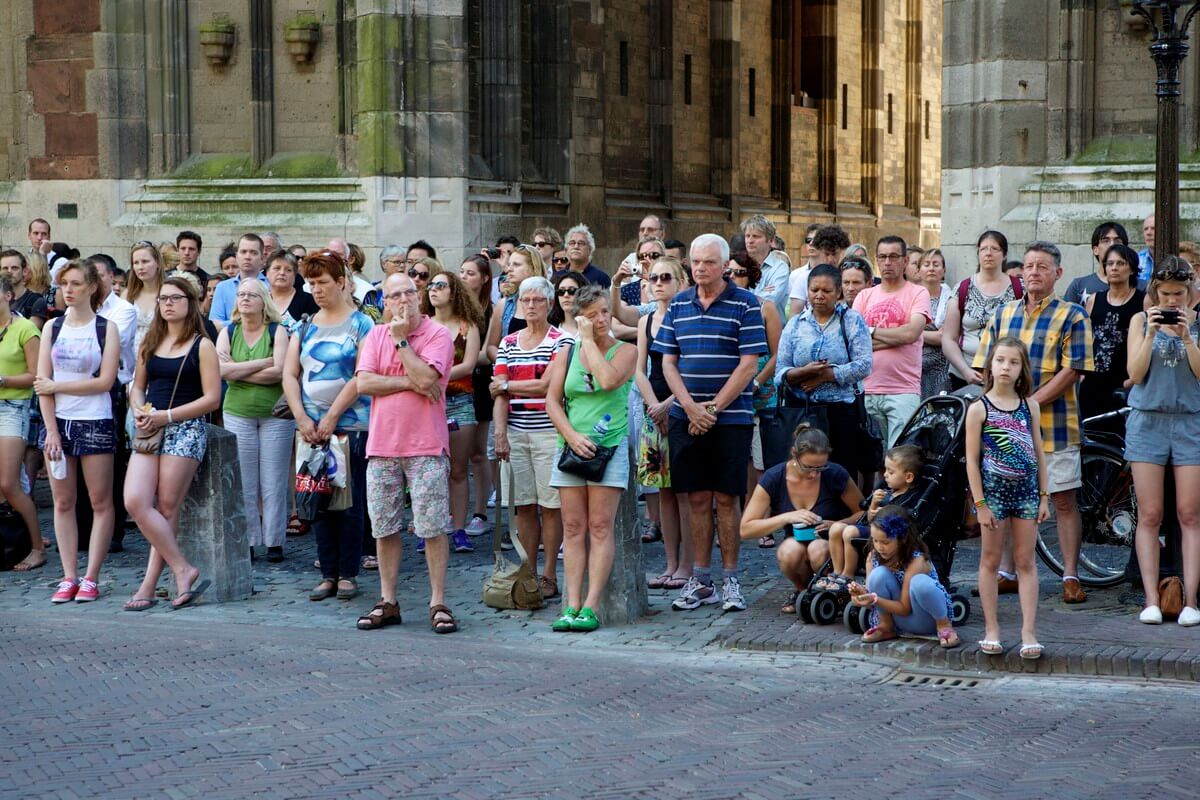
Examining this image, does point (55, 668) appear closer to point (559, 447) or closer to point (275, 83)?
point (559, 447)

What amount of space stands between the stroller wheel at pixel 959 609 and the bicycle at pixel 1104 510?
1242mm

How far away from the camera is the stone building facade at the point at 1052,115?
1617 centimetres

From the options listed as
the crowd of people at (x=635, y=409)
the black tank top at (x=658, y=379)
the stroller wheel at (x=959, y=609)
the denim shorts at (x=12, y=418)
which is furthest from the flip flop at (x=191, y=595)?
the stroller wheel at (x=959, y=609)

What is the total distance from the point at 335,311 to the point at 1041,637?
4574 mm

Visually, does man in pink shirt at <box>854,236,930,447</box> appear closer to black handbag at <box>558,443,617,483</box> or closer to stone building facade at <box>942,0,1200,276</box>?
black handbag at <box>558,443,617,483</box>

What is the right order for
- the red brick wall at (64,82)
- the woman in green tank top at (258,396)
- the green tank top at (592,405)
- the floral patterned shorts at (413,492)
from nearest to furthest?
Answer: the green tank top at (592,405), the floral patterned shorts at (413,492), the woman in green tank top at (258,396), the red brick wall at (64,82)

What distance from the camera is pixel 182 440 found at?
10.4 meters

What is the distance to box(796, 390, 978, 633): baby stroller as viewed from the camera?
9.23 meters

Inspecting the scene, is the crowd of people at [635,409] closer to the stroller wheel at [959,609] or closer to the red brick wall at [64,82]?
→ the stroller wheel at [959,609]

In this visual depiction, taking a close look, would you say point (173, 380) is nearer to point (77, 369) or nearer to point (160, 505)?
point (160, 505)

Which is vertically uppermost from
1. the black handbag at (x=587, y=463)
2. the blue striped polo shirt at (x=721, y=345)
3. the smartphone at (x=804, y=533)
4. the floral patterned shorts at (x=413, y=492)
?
the blue striped polo shirt at (x=721, y=345)

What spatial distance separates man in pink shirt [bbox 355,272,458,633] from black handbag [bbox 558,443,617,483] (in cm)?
73

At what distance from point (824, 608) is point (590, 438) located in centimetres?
156

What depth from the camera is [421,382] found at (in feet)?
31.5
